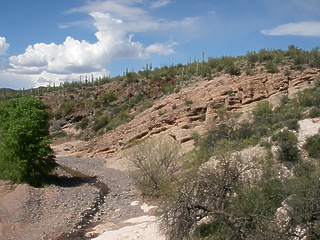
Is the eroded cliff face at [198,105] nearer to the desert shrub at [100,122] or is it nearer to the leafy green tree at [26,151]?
the desert shrub at [100,122]

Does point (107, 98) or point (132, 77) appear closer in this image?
point (107, 98)

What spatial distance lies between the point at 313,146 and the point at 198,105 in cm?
1421

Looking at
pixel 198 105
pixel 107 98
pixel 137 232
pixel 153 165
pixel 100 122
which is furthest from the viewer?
pixel 107 98

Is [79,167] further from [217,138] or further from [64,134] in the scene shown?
[64,134]

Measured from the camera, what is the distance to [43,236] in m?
14.8

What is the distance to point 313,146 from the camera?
53.2ft

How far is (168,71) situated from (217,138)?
30.2 m

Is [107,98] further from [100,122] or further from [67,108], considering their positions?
[100,122]

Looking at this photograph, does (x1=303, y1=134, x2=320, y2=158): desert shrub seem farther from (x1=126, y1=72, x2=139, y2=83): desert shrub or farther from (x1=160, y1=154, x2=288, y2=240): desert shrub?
(x1=126, y1=72, x2=139, y2=83): desert shrub

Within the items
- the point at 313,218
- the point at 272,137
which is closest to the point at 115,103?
the point at 272,137

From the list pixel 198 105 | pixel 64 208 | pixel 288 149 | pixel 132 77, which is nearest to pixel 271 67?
pixel 198 105

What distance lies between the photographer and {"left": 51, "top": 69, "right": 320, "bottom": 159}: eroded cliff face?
27.1 metres

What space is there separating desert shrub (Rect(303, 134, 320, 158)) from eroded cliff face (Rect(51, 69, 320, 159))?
9040 mm

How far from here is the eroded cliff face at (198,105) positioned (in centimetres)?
2711
